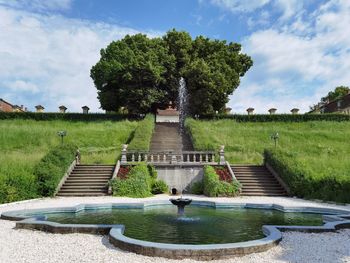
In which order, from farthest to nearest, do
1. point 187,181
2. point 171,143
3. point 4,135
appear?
point 4,135
point 171,143
point 187,181

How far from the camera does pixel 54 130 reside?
41.2 metres

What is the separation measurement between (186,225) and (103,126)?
112 feet

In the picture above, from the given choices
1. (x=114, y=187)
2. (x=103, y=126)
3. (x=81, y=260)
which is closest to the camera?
(x=81, y=260)

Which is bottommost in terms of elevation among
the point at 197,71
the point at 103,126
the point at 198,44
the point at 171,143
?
the point at 171,143

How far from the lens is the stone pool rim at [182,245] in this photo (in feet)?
28.3

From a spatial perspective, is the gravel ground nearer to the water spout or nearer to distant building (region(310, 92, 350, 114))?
the water spout

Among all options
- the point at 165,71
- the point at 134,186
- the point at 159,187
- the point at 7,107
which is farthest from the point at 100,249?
the point at 7,107

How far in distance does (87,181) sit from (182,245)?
16.1m

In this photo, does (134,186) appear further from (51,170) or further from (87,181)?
(51,170)

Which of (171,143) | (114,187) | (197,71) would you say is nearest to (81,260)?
(114,187)

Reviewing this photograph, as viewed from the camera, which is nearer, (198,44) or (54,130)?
(54,130)

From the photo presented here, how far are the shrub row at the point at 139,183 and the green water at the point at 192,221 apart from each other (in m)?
4.93

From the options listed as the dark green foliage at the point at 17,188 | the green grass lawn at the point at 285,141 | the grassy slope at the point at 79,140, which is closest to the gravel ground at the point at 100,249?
the dark green foliage at the point at 17,188

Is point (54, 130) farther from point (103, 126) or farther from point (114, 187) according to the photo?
point (114, 187)
